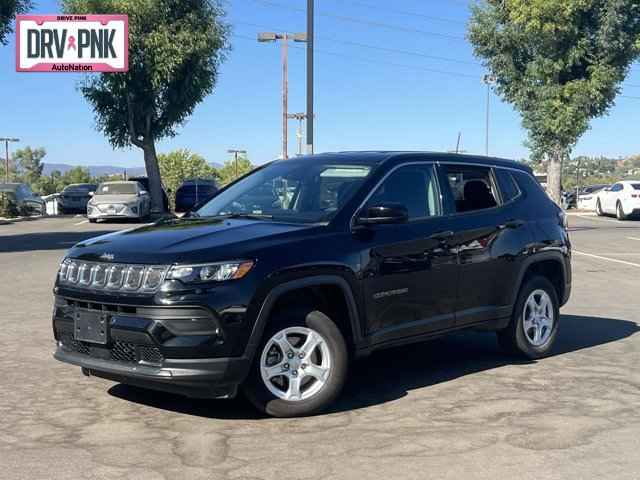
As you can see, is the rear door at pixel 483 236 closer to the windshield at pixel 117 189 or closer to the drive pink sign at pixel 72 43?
the windshield at pixel 117 189

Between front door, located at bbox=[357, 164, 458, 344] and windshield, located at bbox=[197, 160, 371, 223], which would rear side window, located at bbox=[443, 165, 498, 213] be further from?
windshield, located at bbox=[197, 160, 371, 223]

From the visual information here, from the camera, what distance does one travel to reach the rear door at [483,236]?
21.4ft

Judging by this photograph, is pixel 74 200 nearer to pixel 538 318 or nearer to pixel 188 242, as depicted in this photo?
pixel 538 318

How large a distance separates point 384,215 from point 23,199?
29.2 meters

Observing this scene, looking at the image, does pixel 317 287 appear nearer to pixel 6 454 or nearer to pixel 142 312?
pixel 142 312

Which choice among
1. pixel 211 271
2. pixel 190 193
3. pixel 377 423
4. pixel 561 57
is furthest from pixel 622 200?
pixel 211 271

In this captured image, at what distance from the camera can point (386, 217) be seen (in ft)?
18.5

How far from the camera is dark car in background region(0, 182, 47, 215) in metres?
31.1

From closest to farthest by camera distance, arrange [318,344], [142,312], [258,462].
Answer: [258,462] < [142,312] < [318,344]

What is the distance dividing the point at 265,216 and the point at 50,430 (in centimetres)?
205

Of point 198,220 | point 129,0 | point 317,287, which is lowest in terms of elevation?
point 317,287

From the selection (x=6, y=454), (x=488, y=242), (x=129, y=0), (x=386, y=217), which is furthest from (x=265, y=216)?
(x=129, y=0)

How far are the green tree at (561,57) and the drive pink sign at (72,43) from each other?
1369 cm

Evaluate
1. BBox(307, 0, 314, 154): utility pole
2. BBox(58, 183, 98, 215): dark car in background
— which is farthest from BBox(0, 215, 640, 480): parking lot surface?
BBox(58, 183, 98, 215): dark car in background
